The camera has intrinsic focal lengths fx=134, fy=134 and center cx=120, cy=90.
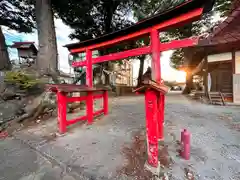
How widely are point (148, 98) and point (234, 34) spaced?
25.2 ft

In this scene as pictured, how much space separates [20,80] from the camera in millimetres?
5109

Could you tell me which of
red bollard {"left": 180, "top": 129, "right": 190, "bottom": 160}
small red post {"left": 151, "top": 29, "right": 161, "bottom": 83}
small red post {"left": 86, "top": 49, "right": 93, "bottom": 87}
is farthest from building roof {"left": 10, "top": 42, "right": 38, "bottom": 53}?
red bollard {"left": 180, "top": 129, "right": 190, "bottom": 160}

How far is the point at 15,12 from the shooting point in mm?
8516

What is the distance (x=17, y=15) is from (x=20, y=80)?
641 centimetres

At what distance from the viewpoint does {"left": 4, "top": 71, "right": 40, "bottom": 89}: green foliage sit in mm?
4962

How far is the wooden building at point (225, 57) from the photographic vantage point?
Result: 6895 millimetres

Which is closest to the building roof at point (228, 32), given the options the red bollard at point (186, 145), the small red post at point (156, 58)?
the small red post at point (156, 58)

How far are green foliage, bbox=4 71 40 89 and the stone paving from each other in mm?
1850

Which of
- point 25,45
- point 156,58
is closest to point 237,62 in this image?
point 156,58

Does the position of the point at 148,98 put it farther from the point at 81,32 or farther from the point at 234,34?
the point at 81,32

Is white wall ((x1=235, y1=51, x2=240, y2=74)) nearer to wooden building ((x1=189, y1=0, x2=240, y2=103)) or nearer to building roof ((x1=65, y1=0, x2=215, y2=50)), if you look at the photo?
wooden building ((x1=189, y1=0, x2=240, y2=103))

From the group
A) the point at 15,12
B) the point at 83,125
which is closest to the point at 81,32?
the point at 15,12

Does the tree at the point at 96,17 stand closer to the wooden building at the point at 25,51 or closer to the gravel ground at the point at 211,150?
the wooden building at the point at 25,51

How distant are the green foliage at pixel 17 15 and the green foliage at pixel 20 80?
5690 millimetres
